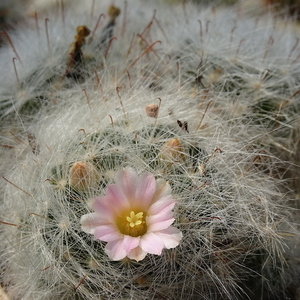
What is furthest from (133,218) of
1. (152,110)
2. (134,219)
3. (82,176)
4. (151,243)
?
(152,110)

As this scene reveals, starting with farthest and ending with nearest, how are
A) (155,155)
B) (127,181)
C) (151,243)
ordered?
(155,155) < (127,181) < (151,243)

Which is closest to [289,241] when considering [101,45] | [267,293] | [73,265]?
[267,293]

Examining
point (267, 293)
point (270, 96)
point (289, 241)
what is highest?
point (270, 96)

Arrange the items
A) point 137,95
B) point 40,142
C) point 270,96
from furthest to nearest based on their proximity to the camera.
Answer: point 270,96, point 137,95, point 40,142

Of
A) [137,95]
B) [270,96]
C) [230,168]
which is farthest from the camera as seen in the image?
[270,96]

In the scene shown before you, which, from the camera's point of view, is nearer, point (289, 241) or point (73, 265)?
point (73, 265)

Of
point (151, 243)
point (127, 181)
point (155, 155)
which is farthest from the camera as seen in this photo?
point (155, 155)

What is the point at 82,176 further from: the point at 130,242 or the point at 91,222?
the point at 130,242

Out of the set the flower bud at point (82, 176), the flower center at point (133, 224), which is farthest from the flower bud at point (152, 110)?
the flower center at point (133, 224)

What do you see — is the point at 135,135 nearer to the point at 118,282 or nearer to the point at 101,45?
the point at 118,282
